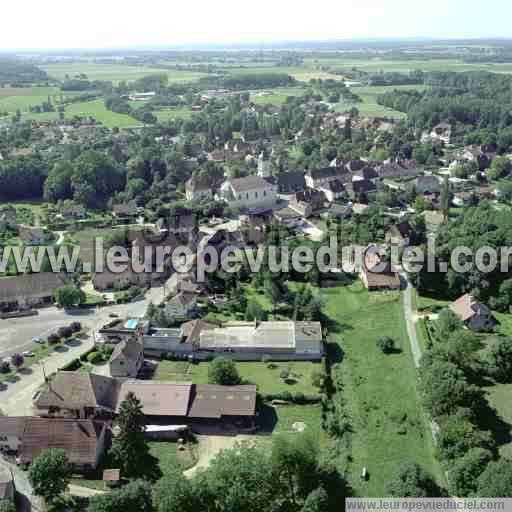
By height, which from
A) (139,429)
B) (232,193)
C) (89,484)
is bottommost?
(89,484)

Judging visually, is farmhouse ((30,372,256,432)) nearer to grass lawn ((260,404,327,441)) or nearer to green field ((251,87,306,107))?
A: grass lawn ((260,404,327,441))

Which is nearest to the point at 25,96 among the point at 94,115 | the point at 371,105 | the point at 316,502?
the point at 94,115

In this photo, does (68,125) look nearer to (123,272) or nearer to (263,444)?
(123,272)

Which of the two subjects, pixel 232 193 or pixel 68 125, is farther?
pixel 68 125

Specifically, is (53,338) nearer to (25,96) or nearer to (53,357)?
(53,357)

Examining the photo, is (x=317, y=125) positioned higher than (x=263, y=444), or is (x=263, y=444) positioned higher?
(x=317, y=125)

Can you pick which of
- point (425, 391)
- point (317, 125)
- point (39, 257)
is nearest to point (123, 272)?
point (39, 257)

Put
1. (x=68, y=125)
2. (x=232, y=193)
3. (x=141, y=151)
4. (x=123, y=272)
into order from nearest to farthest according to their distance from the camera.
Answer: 1. (x=123, y=272)
2. (x=232, y=193)
3. (x=141, y=151)
4. (x=68, y=125)
